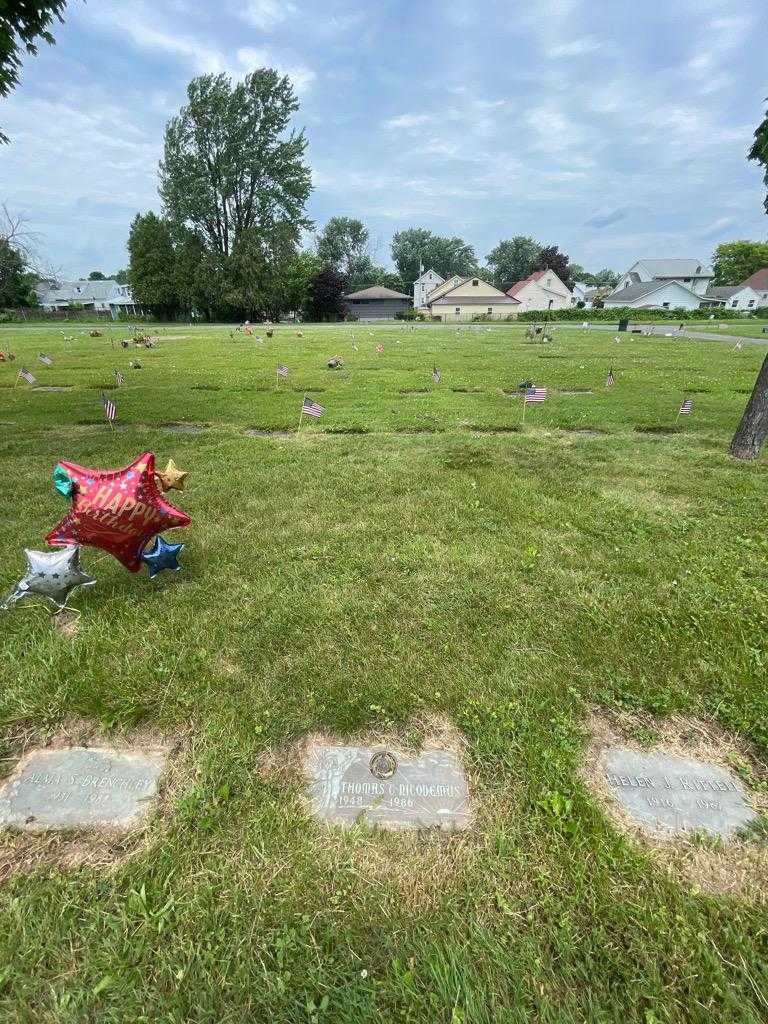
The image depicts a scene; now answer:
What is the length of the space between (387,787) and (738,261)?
10307 cm

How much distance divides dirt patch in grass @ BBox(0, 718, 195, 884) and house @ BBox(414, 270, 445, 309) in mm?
79559

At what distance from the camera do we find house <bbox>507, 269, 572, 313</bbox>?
2491 inches

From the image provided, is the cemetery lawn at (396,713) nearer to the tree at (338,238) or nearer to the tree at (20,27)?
the tree at (20,27)

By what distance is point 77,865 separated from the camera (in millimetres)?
1884

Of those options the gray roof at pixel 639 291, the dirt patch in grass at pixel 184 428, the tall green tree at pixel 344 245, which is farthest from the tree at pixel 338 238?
the dirt patch in grass at pixel 184 428

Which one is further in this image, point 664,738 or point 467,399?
point 467,399

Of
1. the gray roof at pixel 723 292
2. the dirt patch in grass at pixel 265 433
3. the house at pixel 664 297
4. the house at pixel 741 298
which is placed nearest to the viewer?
the dirt patch in grass at pixel 265 433

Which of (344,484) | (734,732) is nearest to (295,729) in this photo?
(734,732)

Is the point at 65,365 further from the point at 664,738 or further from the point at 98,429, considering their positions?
the point at 664,738

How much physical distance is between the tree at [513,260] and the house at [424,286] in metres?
14.2

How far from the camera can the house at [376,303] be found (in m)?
66.5

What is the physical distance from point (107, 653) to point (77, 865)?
1281 mm

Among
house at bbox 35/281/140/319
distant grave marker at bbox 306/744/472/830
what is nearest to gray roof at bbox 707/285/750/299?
distant grave marker at bbox 306/744/472/830

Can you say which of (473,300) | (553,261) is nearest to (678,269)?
(553,261)
